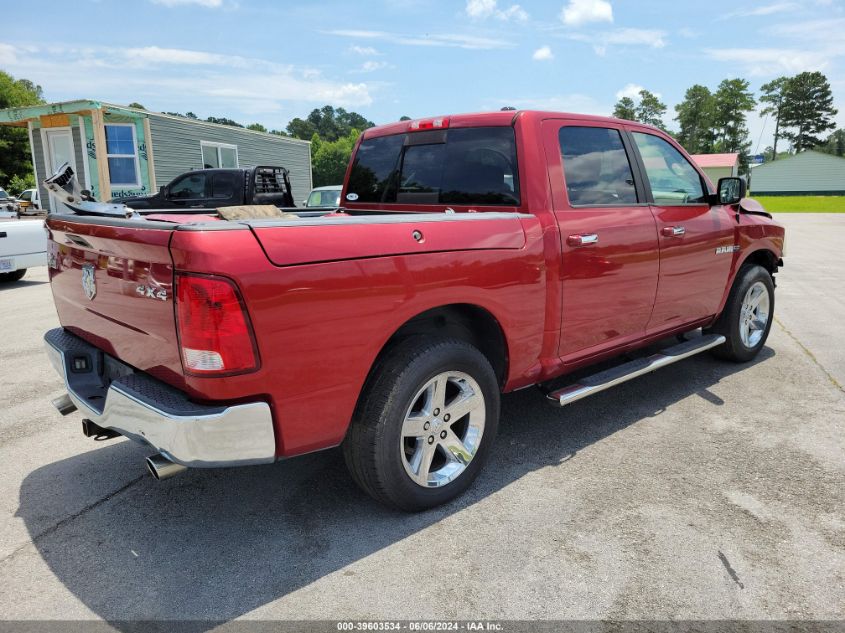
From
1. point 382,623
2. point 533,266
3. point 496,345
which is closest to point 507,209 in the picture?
point 533,266

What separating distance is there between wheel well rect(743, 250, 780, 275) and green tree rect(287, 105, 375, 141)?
390 ft

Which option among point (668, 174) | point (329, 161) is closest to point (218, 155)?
point (668, 174)

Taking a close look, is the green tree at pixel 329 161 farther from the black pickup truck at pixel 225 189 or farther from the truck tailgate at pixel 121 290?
the truck tailgate at pixel 121 290

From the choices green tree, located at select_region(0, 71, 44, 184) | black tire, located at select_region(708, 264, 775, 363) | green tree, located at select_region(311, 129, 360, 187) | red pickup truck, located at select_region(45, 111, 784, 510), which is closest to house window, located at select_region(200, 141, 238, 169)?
red pickup truck, located at select_region(45, 111, 784, 510)

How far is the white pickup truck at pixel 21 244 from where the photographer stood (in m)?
8.95

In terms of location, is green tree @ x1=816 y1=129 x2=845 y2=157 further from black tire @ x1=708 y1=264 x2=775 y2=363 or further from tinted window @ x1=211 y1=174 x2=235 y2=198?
black tire @ x1=708 y1=264 x2=775 y2=363

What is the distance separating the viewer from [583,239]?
11.3 ft

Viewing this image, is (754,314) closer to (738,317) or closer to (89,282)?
(738,317)

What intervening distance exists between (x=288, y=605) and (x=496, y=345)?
1602 millimetres

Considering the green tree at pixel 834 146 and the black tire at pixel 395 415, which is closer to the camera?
the black tire at pixel 395 415

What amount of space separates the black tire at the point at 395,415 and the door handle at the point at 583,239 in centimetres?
88

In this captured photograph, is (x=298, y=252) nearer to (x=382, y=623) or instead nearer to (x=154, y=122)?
(x=382, y=623)

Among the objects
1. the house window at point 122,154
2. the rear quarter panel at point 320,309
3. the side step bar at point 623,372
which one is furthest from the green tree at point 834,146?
the rear quarter panel at point 320,309

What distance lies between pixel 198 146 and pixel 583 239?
57.4 feet
